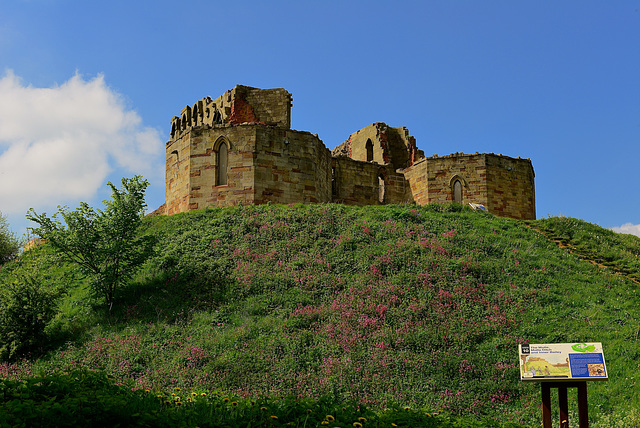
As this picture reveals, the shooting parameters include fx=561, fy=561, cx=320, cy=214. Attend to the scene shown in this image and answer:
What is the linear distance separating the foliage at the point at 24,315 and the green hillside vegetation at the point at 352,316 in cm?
12

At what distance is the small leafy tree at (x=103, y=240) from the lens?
1952cm

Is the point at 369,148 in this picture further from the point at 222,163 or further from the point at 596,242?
the point at 596,242

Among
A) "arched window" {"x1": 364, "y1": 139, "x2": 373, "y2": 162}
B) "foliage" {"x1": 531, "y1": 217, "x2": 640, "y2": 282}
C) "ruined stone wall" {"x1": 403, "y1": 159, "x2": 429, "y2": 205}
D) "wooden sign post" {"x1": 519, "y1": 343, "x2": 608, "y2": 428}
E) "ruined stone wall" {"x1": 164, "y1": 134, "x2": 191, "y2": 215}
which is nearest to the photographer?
"wooden sign post" {"x1": 519, "y1": 343, "x2": 608, "y2": 428}

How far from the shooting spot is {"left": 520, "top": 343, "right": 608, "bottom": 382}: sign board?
9.23 m

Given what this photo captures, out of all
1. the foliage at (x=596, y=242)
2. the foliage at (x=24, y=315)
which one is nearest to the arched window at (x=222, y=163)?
the foliage at (x=24, y=315)

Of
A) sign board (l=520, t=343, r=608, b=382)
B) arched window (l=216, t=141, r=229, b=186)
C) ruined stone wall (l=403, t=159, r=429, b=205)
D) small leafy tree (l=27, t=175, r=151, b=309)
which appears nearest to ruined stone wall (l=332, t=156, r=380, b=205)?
ruined stone wall (l=403, t=159, r=429, b=205)

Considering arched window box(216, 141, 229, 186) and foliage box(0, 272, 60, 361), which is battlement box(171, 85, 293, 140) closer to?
arched window box(216, 141, 229, 186)

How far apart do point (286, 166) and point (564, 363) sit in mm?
20671

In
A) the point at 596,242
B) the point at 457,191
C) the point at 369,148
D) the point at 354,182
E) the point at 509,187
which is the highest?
the point at 369,148

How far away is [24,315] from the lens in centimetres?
1714

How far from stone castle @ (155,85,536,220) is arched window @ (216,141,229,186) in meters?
0.05

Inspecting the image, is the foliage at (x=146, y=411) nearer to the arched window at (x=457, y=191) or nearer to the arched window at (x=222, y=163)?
the arched window at (x=222, y=163)

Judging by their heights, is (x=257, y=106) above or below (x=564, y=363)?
above

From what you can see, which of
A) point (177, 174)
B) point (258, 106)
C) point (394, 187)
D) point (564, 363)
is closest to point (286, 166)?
point (177, 174)
